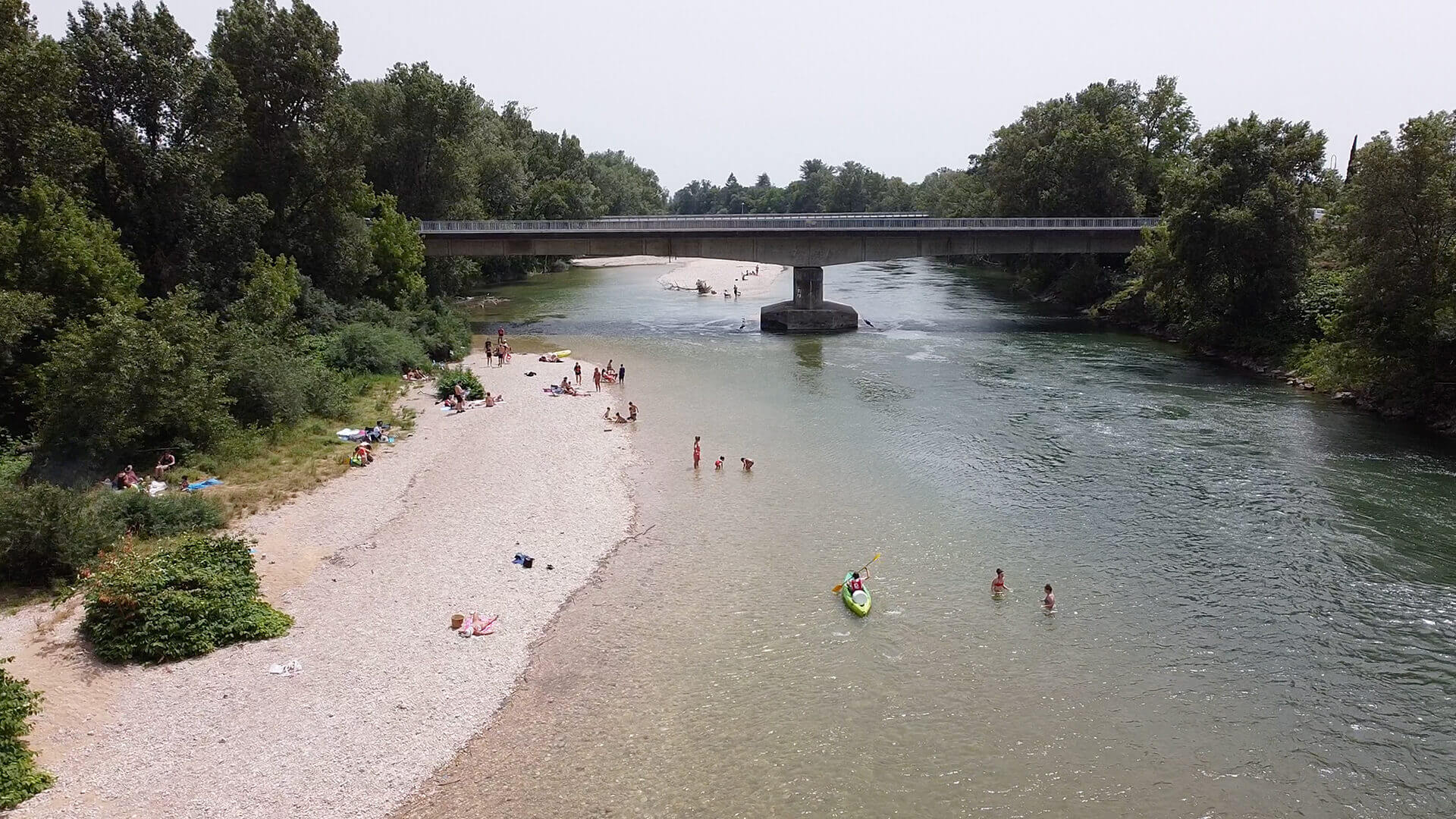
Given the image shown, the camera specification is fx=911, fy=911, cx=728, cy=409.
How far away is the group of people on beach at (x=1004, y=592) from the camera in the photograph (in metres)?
25.6

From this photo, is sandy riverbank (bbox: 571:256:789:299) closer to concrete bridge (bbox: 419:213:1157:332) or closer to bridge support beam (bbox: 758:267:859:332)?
concrete bridge (bbox: 419:213:1157:332)

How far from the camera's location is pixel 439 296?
7481 cm

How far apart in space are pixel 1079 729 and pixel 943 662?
12.1 feet

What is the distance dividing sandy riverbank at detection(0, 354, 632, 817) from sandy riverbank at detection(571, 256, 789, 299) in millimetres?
68305

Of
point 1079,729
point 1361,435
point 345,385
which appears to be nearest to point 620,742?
point 1079,729

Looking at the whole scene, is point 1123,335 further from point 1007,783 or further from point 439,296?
point 1007,783

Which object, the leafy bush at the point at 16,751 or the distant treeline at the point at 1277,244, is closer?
the leafy bush at the point at 16,751

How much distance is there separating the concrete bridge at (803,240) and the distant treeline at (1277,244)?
7.81m

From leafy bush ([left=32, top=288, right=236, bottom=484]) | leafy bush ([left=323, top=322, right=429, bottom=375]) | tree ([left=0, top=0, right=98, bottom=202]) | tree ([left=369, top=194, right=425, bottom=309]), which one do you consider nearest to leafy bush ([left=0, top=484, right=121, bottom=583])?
leafy bush ([left=32, top=288, right=236, bottom=484])

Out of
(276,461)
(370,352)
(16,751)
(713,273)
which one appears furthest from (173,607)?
(713,273)

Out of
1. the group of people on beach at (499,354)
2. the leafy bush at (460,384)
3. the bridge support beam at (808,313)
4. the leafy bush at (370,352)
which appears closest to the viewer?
the leafy bush at (460,384)

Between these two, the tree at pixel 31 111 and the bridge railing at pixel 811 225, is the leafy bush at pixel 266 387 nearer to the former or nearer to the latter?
the tree at pixel 31 111

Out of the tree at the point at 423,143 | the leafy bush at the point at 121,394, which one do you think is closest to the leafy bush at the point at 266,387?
the leafy bush at the point at 121,394

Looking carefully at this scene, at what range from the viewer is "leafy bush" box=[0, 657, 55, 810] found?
16.5m
